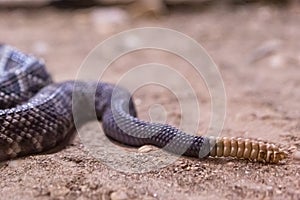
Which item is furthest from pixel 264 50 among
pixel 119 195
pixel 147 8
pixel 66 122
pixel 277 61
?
pixel 119 195

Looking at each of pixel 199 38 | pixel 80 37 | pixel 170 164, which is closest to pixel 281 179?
pixel 170 164

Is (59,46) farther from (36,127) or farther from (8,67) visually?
(36,127)

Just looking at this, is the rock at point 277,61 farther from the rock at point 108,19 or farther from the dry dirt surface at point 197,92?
the rock at point 108,19

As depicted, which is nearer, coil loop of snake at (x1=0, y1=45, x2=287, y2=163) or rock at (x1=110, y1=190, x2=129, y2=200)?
rock at (x1=110, y1=190, x2=129, y2=200)

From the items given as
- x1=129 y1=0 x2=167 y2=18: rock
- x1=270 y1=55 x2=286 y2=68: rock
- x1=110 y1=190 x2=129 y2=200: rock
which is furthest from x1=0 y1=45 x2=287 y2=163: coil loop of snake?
x1=129 y1=0 x2=167 y2=18: rock

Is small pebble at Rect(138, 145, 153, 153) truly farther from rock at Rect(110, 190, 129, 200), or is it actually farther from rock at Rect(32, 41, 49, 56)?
rock at Rect(32, 41, 49, 56)

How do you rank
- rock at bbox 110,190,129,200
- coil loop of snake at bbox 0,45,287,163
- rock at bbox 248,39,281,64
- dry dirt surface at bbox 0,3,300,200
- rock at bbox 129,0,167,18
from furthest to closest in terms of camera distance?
rock at bbox 129,0,167,18
rock at bbox 248,39,281,64
coil loop of snake at bbox 0,45,287,163
dry dirt surface at bbox 0,3,300,200
rock at bbox 110,190,129,200
